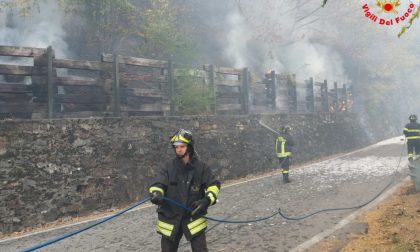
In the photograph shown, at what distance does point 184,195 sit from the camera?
12.0 feet

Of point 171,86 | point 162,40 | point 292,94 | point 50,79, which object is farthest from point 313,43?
point 50,79

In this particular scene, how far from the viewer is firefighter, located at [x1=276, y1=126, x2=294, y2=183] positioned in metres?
10.2

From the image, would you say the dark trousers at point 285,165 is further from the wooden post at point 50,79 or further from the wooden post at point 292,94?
the wooden post at point 292,94

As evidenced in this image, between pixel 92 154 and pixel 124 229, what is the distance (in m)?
2.48

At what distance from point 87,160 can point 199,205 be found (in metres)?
5.31

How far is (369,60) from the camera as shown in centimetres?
2825

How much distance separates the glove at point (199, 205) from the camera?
3483mm

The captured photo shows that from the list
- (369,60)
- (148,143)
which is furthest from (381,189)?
(369,60)

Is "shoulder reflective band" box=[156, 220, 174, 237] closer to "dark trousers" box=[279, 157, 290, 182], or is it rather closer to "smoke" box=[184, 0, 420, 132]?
"dark trousers" box=[279, 157, 290, 182]

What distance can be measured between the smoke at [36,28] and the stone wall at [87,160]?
7448mm

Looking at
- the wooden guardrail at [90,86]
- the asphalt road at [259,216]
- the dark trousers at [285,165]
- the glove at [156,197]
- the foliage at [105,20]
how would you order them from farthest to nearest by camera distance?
the foliage at [105,20] < the dark trousers at [285,165] < the wooden guardrail at [90,86] < the asphalt road at [259,216] < the glove at [156,197]

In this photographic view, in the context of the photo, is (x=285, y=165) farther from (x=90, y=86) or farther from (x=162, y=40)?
(x=162, y=40)

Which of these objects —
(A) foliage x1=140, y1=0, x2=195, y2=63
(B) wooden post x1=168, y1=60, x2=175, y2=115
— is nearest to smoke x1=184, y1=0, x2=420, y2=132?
(A) foliage x1=140, y1=0, x2=195, y2=63

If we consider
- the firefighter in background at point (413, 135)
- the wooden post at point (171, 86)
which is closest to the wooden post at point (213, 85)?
the wooden post at point (171, 86)
